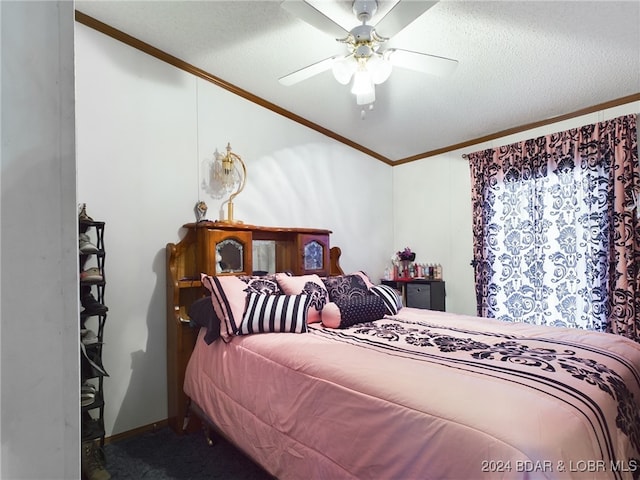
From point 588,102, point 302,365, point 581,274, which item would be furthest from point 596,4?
point 302,365

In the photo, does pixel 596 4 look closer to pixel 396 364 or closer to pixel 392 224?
pixel 396 364

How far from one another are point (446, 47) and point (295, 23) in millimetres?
1008

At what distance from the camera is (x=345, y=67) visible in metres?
2.04

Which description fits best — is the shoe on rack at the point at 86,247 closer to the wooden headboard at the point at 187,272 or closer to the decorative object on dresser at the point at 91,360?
the decorative object on dresser at the point at 91,360

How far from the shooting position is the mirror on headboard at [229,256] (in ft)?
8.75

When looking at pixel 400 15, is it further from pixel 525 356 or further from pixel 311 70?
pixel 525 356

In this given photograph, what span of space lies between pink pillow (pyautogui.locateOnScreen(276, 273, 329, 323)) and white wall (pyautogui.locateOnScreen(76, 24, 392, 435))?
79 cm

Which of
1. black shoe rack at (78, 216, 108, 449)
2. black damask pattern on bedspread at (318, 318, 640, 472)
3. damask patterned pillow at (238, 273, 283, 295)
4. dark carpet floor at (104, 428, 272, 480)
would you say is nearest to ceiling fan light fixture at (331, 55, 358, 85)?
damask patterned pillow at (238, 273, 283, 295)

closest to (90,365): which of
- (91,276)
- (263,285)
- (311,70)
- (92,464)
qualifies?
(91,276)

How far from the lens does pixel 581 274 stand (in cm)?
290

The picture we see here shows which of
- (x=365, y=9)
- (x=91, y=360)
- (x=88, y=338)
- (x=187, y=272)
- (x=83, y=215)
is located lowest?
(x=91, y=360)

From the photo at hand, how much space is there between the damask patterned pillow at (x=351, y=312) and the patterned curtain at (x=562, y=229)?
1606 millimetres

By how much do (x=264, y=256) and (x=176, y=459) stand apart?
1596 millimetres

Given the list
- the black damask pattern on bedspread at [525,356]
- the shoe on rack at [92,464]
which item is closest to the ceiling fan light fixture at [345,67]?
the black damask pattern on bedspread at [525,356]
